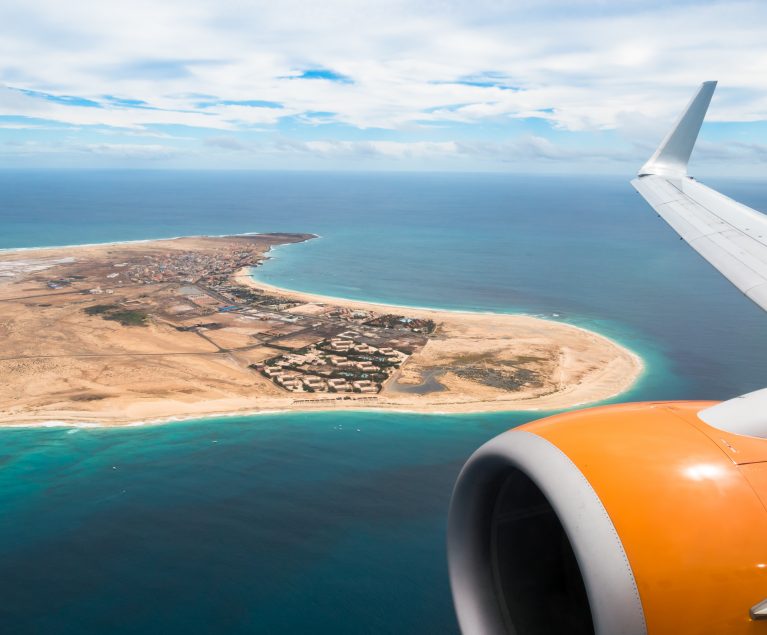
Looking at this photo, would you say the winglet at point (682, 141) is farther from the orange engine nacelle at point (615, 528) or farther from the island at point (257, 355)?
the island at point (257, 355)

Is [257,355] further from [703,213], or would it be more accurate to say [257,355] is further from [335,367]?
[703,213]

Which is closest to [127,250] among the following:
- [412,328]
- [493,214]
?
[412,328]

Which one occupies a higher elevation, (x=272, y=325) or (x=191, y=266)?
(x=191, y=266)

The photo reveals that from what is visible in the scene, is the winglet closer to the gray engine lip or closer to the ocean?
the gray engine lip

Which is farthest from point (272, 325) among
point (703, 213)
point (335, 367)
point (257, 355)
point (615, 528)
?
point (615, 528)

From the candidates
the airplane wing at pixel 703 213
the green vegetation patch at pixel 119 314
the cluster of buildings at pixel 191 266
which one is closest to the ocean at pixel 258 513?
the airplane wing at pixel 703 213

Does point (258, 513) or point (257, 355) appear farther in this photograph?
point (257, 355)

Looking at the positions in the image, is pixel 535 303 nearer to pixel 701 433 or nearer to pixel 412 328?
pixel 412 328
